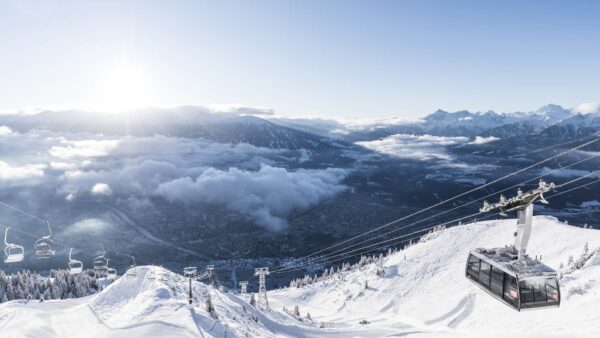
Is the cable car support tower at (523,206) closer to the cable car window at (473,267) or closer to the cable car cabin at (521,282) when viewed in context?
the cable car cabin at (521,282)

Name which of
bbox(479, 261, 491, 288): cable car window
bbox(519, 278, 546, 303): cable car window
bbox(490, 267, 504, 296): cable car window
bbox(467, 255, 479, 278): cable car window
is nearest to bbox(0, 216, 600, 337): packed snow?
bbox(467, 255, 479, 278): cable car window

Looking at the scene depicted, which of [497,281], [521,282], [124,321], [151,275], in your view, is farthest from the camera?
[151,275]

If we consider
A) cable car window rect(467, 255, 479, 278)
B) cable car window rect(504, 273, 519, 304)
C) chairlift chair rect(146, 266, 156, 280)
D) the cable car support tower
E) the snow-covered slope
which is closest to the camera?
the cable car support tower

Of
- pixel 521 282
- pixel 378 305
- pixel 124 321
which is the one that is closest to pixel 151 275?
pixel 124 321

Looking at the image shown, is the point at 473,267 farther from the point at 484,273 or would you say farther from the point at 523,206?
the point at 523,206

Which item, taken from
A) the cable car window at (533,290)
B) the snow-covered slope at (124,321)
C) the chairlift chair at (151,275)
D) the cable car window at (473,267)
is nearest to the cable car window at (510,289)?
the cable car window at (533,290)

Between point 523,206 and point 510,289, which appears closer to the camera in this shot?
point 523,206

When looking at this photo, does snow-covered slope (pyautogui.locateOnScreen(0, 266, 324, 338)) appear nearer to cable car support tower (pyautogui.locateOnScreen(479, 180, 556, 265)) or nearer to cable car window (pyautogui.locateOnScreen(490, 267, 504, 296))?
cable car window (pyautogui.locateOnScreen(490, 267, 504, 296))
